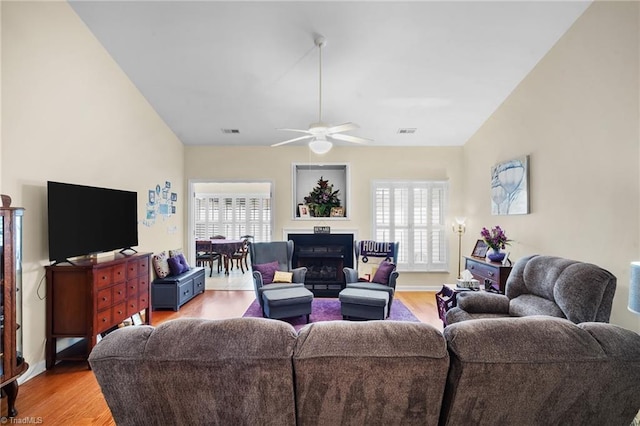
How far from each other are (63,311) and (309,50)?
376 cm

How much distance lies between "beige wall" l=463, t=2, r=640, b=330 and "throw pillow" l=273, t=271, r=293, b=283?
10.7 ft

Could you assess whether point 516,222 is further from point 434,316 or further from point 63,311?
point 63,311

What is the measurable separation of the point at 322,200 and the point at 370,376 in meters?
4.54

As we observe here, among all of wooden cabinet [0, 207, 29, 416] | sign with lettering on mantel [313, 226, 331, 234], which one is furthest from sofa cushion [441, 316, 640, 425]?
sign with lettering on mantel [313, 226, 331, 234]

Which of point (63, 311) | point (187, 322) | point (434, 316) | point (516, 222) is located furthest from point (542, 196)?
point (63, 311)

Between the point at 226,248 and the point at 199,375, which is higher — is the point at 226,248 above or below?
below

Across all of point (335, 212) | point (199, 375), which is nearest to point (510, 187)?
point (335, 212)

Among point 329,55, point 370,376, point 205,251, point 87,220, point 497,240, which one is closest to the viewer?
point 370,376

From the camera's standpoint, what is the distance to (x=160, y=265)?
450 centimetres

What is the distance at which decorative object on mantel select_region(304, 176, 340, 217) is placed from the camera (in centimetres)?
554

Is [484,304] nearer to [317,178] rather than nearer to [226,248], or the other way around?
[317,178]

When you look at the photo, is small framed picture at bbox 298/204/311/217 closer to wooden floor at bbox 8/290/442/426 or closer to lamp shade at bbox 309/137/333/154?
lamp shade at bbox 309/137/333/154

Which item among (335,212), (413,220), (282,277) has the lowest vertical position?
(282,277)

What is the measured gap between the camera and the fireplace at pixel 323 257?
5.35 metres
